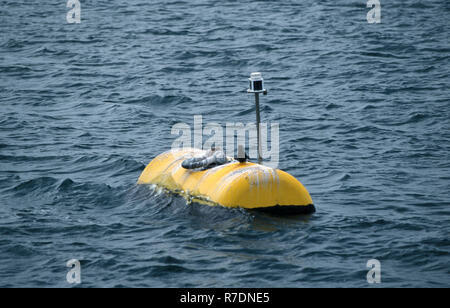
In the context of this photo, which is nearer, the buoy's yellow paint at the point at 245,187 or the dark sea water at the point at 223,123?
the dark sea water at the point at 223,123

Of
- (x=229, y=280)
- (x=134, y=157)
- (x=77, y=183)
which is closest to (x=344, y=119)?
(x=134, y=157)

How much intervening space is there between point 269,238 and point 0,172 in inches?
269

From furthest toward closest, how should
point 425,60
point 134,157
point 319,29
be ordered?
point 319,29 < point 425,60 < point 134,157

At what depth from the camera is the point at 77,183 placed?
14.0m

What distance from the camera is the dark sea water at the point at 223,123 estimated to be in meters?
10.2

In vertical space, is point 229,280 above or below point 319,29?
below

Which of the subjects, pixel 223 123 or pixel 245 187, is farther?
pixel 223 123

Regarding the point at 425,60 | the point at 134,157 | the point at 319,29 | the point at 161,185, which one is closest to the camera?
the point at 161,185

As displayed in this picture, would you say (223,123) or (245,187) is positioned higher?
(245,187)

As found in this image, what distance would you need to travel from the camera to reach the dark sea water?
402 inches

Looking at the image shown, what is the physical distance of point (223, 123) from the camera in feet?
61.0

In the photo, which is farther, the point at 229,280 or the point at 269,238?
the point at 269,238

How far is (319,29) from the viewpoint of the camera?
29.4m

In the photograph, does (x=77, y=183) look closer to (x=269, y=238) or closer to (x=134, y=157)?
(x=134, y=157)
